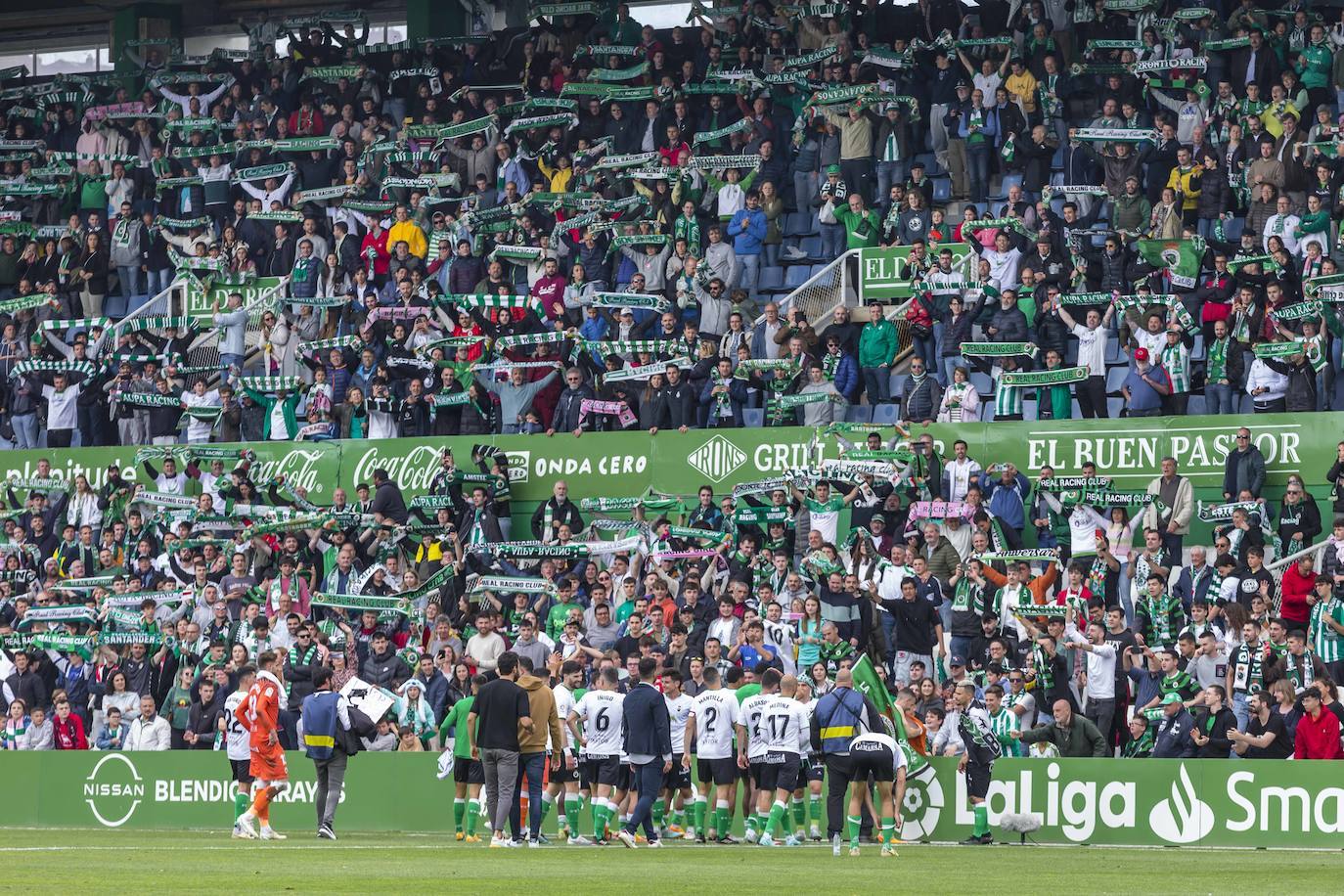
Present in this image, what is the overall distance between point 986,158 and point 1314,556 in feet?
30.9

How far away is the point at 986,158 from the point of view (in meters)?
31.5

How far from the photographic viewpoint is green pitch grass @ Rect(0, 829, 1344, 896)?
49.9 feet

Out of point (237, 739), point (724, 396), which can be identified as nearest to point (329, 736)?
point (237, 739)

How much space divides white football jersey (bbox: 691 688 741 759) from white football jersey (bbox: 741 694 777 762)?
0.89 ft

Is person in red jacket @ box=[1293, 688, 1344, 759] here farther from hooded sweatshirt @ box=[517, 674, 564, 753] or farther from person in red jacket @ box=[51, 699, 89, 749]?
person in red jacket @ box=[51, 699, 89, 749]

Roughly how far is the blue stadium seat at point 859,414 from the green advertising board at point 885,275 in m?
1.77

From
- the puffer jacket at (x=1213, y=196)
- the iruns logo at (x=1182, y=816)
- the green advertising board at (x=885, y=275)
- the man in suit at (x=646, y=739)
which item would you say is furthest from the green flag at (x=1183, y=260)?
the man in suit at (x=646, y=739)

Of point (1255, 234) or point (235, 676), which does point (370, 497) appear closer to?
point (235, 676)

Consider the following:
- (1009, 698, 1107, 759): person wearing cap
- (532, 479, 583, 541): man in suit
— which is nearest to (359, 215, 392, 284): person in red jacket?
(532, 479, 583, 541): man in suit

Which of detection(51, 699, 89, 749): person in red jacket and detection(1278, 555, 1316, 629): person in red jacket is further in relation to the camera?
detection(51, 699, 89, 749): person in red jacket

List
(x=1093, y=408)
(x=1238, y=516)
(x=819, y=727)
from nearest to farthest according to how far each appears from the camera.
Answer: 1. (x=819, y=727)
2. (x=1238, y=516)
3. (x=1093, y=408)

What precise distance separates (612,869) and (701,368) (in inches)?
528

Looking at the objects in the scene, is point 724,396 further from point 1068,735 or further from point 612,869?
point 612,869

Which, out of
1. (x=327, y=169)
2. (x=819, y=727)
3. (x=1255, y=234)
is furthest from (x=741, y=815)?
(x=327, y=169)
